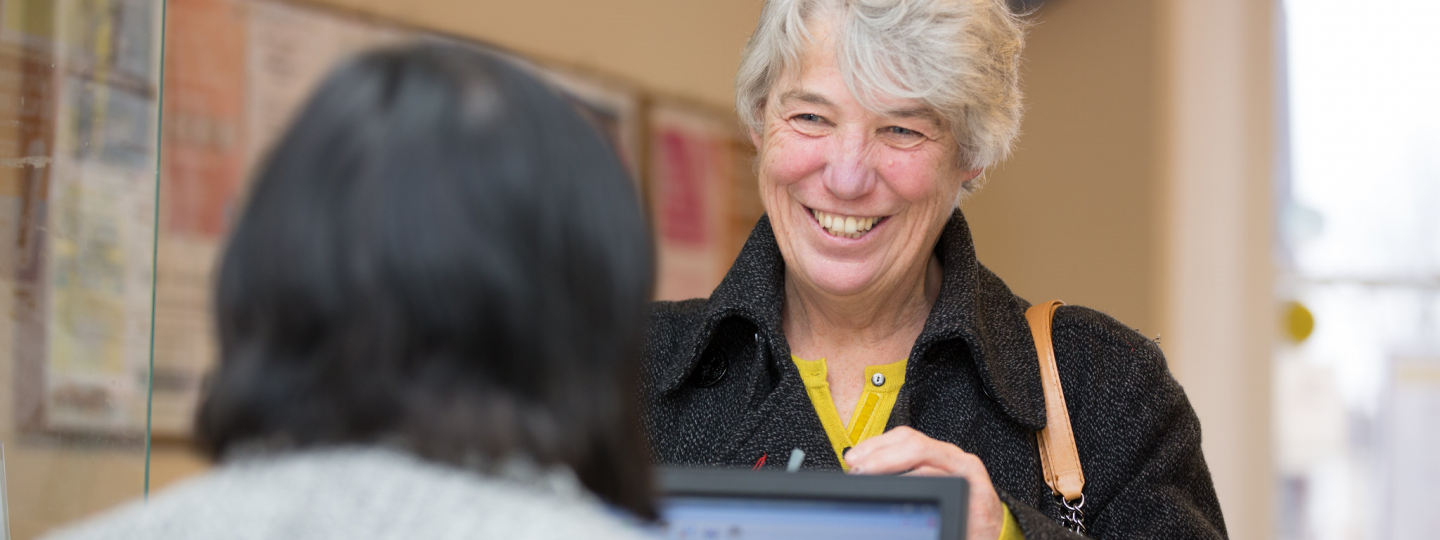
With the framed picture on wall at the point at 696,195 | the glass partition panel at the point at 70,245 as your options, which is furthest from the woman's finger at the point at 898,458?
the framed picture on wall at the point at 696,195

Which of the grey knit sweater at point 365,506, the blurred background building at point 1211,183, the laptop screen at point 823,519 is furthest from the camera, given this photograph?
the blurred background building at point 1211,183

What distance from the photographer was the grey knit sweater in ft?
1.86

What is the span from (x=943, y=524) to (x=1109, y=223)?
251 cm

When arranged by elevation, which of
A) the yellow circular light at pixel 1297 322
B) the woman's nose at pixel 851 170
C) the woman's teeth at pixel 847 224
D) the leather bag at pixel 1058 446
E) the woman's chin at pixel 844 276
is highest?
the woman's nose at pixel 851 170

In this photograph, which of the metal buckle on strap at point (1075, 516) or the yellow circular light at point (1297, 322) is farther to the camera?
the yellow circular light at point (1297, 322)

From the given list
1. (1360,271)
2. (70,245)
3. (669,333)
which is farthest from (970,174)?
(1360,271)

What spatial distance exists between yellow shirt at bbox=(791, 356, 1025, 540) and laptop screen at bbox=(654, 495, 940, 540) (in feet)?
1.61

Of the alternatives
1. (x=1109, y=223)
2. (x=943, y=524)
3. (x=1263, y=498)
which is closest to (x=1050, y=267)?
(x=1109, y=223)

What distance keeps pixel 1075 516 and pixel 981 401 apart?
0.17 meters

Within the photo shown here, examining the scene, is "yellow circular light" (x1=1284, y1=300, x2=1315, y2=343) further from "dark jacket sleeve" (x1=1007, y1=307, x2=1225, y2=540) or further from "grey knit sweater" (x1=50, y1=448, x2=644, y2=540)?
"grey knit sweater" (x1=50, y1=448, x2=644, y2=540)

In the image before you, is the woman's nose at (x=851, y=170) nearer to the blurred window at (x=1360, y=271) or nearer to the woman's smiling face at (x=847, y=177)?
the woman's smiling face at (x=847, y=177)

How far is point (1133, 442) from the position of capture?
141 cm

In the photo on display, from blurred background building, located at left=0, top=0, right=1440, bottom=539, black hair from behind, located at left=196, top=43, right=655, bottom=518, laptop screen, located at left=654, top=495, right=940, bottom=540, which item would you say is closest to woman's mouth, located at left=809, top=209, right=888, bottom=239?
laptop screen, located at left=654, top=495, right=940, bottom=540

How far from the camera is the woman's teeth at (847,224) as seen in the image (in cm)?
150
